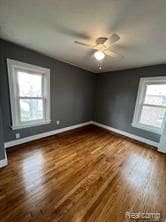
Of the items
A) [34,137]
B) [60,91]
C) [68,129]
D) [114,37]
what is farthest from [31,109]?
[114,37]

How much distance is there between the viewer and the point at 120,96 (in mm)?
Result: 3869

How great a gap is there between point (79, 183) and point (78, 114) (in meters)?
2.71

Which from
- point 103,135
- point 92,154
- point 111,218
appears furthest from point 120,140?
point 111,218

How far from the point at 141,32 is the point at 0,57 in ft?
8.55

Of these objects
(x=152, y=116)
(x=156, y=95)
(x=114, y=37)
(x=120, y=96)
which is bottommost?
(x=152, y=116)

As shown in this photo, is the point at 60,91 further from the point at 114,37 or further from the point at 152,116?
the point at 152,116

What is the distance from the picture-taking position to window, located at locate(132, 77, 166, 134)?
2986 mm

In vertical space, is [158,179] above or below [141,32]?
below

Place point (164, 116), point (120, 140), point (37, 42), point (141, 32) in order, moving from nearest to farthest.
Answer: point (141, 32) < point (37, 42) < point (164, 116) < point (120, 140)

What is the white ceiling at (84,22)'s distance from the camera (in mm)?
1178

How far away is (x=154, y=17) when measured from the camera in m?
1.29

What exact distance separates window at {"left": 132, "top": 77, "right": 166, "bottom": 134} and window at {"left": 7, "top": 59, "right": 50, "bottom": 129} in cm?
282

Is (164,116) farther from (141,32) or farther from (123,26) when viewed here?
(123,26)

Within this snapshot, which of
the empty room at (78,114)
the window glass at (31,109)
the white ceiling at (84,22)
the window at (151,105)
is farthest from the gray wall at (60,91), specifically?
the window at (151,105)
